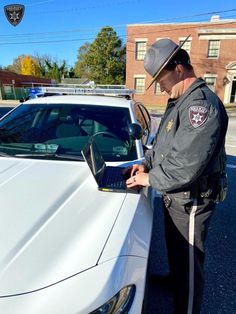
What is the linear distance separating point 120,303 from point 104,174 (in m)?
0.94

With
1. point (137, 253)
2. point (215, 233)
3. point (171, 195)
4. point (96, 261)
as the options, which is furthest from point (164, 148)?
Result: point (215, 233)

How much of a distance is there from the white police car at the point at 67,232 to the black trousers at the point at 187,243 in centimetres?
19

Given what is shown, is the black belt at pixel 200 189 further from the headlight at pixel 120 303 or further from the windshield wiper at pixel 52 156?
the windshield wiper at pixel 52 156

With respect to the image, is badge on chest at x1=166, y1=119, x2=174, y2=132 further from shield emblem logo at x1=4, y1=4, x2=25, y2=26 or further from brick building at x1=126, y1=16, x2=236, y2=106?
brick building at x1=126, y1=16, x2=236, y2=106

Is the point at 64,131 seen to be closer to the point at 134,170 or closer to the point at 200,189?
the point at 134,170

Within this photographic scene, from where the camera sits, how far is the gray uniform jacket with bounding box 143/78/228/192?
1441mm

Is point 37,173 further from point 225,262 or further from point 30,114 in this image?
point 225,262

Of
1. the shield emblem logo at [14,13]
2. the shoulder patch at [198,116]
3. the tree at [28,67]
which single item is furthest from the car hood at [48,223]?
the tree at [28,67]

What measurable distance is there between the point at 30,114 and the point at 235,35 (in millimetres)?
26708

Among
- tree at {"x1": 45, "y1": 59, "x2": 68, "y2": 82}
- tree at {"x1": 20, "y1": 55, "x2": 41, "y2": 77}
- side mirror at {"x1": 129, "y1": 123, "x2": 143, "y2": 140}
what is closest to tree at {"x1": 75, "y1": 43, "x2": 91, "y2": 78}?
tree at {"x1": 45, "y1": 59, "x2": 68, "y2": 82}

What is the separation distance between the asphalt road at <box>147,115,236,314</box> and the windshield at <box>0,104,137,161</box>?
117cm

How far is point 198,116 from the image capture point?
145 cm

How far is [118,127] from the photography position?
268 centimetres

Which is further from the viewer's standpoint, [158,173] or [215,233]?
[215,233]
